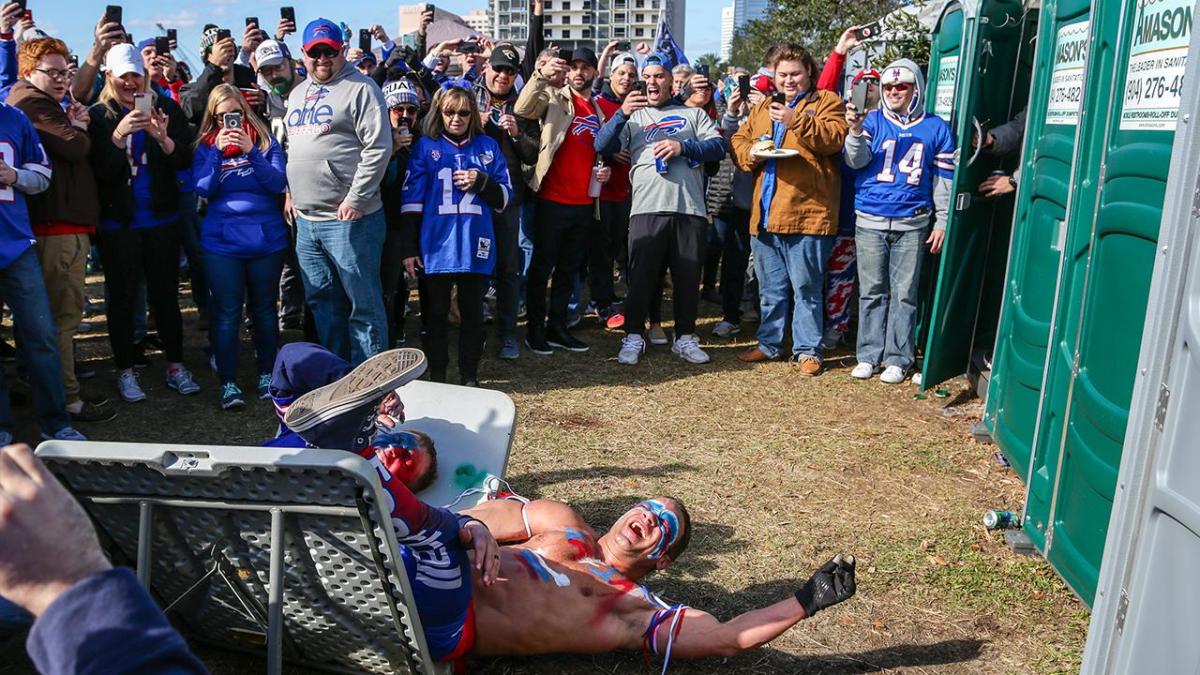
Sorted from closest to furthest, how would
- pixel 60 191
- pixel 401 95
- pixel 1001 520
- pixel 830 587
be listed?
pixel 830 587 → pixel 1001 520 → pixel 60 191 → pixel 401 95

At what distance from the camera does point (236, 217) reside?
5.64 m

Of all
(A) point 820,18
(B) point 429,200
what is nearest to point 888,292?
(B) point 429,200

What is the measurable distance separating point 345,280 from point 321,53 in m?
1.29

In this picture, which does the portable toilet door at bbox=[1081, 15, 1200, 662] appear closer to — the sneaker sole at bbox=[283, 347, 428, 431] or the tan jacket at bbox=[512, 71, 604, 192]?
the sneaker sole at bbox=[283, 347, 428, 431]

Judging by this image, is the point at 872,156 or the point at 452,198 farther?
the point at 872,156

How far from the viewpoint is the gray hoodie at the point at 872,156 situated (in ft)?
20.3

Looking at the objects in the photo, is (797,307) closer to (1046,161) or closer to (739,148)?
(739,148)

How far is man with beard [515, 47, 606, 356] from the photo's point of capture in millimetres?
6816

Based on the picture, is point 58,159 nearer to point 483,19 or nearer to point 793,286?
point 793,286

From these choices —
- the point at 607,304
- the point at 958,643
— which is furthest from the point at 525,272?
the point at 958,643

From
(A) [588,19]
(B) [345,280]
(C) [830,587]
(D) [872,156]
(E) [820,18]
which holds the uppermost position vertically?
(A) [588,19]

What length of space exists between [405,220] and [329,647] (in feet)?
11.9

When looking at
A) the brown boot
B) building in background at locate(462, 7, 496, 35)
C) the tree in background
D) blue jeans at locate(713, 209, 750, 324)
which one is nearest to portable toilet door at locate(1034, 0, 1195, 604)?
the brown boot

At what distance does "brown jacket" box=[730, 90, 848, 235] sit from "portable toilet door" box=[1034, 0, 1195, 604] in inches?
103
